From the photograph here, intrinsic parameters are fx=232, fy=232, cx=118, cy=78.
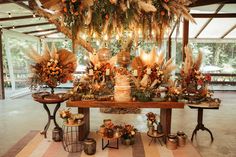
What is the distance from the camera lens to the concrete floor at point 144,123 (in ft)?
12.1

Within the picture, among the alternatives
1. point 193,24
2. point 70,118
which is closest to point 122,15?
point 70,118

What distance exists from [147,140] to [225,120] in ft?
7.99

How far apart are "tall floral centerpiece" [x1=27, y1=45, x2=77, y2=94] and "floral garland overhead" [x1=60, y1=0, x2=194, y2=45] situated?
71cm

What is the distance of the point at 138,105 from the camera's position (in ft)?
11.0

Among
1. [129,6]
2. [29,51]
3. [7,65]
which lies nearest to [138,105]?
[129,6]

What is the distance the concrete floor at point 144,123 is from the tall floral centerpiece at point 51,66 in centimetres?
113

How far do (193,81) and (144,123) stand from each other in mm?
1525

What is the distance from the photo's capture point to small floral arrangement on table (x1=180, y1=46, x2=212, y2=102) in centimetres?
385

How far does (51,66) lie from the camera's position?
12.2 feet

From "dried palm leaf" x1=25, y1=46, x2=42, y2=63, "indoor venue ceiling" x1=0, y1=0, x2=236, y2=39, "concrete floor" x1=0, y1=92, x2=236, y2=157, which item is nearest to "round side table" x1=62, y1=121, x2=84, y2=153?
"concrete floor" x1=0, y1=92, x2=236, y2=157

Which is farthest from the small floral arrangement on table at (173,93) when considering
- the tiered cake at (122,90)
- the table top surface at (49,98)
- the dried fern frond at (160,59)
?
the table top surface at (49,98)

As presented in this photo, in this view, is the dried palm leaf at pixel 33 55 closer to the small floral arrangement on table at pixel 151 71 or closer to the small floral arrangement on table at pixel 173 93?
the small floral arrangement on table at pixel 151 71

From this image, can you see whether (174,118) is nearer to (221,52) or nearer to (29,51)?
(29,51)

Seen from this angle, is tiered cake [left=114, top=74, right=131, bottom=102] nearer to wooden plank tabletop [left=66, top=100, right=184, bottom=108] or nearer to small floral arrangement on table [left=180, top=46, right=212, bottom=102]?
wooden plank tabletop [left=66, top=100, right=184, bottom=108]
